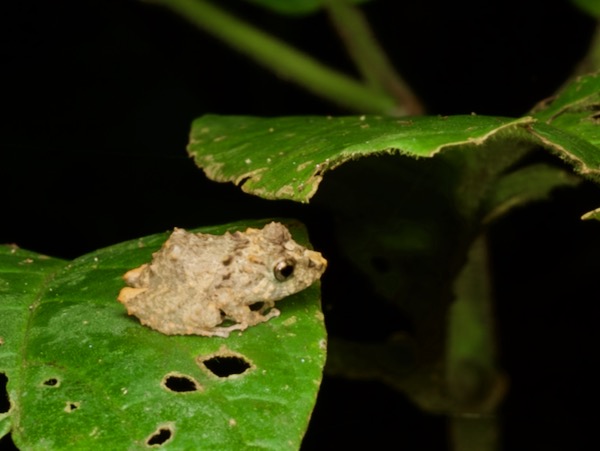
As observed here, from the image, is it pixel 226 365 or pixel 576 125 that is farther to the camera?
pixel 576 125

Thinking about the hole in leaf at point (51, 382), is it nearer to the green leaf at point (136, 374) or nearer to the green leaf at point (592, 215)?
the green leaf at point (136, 374)

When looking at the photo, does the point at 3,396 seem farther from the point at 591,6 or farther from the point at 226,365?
the point at 591,6

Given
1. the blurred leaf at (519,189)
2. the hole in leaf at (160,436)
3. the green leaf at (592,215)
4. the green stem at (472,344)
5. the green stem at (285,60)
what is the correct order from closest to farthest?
the hole in leaf at (160,436) → the green leaf at (592,215) → the blurred leaf at (519,189) → the green stem at (472,344) → the green stem at (285,60)

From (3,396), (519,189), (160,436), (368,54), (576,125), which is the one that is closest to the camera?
(160,436)

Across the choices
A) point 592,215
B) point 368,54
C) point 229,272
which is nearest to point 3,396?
point 229,272

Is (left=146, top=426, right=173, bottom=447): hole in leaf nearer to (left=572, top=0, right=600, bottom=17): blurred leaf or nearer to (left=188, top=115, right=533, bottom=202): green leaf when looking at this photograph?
(left=188, top=115, right=533, bottom=202): green leaf

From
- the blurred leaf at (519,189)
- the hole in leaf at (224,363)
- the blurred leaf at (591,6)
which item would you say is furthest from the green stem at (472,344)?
the hole in leaf at (224,363)

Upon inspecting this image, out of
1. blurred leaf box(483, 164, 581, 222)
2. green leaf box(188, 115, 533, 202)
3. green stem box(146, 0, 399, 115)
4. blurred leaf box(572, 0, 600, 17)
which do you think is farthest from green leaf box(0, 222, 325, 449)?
blurred leaf box(572, 0, 600, 17)
